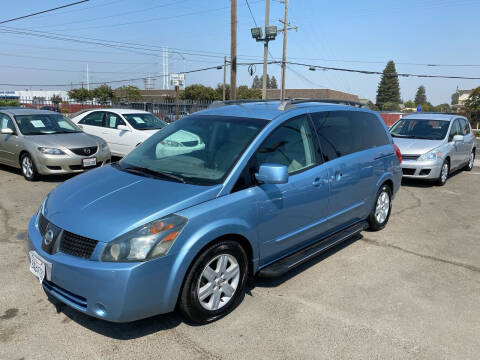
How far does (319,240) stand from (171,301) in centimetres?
193

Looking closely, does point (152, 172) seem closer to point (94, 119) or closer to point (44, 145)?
point (44, 145)

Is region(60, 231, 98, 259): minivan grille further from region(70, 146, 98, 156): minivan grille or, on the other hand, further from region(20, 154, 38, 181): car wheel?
region(20, 154, 38, 181): car wheel

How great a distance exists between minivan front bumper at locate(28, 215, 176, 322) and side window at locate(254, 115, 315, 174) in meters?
1.33

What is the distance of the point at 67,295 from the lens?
2.81 metres

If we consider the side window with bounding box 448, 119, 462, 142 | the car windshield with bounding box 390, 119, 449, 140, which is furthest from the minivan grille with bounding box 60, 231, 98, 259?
the side window with bounding box 448, 119, 462, 142

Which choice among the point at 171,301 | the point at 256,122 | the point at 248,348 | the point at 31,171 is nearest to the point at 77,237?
the point at 171,301

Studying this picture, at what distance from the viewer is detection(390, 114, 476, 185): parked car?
8.60m

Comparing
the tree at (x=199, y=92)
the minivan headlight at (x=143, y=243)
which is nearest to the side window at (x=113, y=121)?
the minivan headlight at (x=143, y=243)

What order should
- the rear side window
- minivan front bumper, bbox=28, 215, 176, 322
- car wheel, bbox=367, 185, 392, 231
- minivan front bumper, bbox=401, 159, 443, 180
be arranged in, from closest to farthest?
minivan front bumper, bbox=28, 215, 176, 322 → the rear side window → car wheel, bbox=367, 185, 392, 231 → minivan front bumper, bbox=401, 159, 443, 180

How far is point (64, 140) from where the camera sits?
26.7 ft

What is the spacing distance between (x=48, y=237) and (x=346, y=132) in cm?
331

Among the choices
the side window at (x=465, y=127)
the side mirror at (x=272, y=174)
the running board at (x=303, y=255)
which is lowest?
the running board at (x=303, y=255)

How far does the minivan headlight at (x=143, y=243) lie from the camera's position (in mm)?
2645

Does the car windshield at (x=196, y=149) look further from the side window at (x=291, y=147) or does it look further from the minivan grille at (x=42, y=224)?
the minivan grille at (x=42, y=224)
